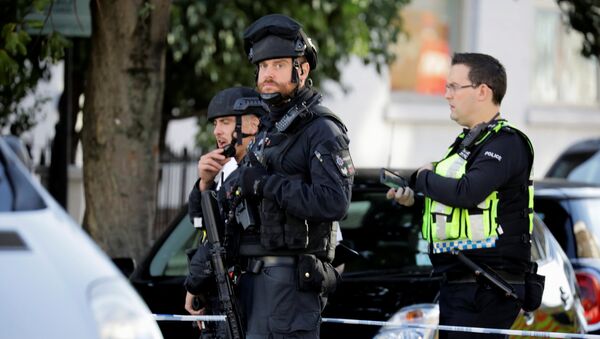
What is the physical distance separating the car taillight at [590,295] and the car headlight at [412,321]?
1.19 meters

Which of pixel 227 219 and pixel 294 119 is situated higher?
pixel 294 119

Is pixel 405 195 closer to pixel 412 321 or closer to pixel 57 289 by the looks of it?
pixel 412 321

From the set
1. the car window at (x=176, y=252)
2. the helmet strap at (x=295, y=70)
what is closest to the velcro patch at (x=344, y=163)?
the helmet strap at (x=295, y=70)

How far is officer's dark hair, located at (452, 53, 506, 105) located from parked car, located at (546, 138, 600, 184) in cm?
680

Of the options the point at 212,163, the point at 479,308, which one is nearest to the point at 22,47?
the point at 212,163

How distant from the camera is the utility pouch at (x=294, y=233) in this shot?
4.63m

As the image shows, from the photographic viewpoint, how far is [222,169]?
539cm

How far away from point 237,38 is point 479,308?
7.28m

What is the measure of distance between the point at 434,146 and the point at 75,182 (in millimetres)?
8309

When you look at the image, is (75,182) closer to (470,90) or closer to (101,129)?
(101,129)

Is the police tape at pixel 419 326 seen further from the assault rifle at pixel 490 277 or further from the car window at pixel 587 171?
the car window at pixel 587 171

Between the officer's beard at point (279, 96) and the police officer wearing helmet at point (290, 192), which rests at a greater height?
the officer's beard at point (279, 96)

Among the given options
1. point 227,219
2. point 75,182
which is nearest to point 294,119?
point 227,219

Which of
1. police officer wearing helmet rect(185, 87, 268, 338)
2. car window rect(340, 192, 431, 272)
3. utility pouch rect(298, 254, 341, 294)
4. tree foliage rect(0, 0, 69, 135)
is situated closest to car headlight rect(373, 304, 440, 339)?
car window rect(340, 192, 431, 272)
